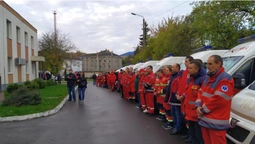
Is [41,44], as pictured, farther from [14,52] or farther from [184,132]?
[184,132]

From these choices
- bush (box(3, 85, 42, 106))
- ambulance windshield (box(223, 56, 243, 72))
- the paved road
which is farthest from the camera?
bush (box(3, 85, 42, 106))

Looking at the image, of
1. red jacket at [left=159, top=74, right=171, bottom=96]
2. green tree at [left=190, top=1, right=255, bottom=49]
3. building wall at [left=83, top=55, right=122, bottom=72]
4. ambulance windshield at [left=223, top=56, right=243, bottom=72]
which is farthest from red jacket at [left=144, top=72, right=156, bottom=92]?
building wall at [left=83, top=55, right=122, bottom=72]

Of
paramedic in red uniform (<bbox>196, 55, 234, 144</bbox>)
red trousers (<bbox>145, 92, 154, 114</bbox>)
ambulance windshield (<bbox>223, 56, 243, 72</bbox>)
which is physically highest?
ambulance windshield (<bbox>223, 56, 243, 72</bbox>)

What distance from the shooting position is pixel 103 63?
112m

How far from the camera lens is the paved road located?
615 cm

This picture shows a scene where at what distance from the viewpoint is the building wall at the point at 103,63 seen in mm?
110500

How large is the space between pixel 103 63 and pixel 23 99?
333 feet

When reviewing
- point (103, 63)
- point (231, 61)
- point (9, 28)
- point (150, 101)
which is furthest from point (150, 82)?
point (103, 63)

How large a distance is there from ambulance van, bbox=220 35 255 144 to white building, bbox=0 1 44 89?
59.5 ft

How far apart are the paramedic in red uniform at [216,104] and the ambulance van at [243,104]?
0.29 meters

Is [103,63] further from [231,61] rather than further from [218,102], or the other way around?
[218,102]

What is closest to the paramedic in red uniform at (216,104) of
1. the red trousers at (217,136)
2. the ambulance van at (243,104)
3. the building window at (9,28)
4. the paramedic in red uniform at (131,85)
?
the red trousers at (217,136)

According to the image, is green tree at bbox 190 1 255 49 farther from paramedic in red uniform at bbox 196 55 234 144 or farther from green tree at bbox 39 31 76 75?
green tree at bbox 39 31 76 75

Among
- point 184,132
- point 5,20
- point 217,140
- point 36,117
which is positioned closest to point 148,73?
point 184,132
